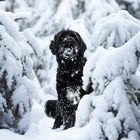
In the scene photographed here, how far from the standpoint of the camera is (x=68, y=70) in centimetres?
514

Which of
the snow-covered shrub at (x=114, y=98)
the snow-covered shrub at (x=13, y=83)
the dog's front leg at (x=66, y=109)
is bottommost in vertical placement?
the dog's front leg at (x=66, y=109)

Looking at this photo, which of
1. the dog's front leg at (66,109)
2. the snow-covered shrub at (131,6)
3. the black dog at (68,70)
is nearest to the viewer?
the dog's front leg at (66,109)

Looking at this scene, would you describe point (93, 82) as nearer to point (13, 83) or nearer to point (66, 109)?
point (13, 83)

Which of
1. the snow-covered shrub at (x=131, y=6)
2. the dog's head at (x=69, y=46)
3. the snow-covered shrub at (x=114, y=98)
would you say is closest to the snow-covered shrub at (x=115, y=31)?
the dog's head at (x=69, y=46)

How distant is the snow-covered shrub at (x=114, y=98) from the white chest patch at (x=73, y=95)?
193 cm

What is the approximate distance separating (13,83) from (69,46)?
105 cm

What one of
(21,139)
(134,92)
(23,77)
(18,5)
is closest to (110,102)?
(134,92)

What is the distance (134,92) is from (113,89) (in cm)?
24

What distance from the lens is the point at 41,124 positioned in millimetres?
5105

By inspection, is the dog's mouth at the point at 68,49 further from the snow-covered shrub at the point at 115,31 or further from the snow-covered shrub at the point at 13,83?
the snow-covered shrub at the point at 13,83

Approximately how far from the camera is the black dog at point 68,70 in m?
5.03

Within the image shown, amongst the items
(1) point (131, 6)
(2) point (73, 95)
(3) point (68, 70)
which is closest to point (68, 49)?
(3) point (68, 70)

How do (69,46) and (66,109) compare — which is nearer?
(66,109)

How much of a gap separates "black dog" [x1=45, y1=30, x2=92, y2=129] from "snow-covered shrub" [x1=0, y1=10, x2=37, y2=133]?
0.62 meters
